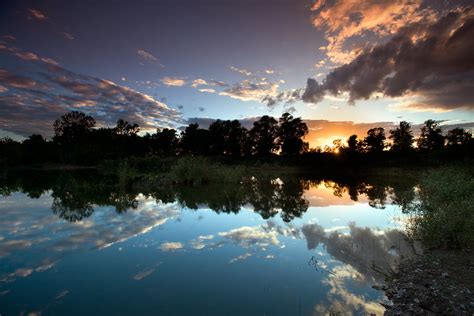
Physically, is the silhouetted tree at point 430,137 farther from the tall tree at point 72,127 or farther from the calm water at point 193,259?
the tall tree at point 72,127

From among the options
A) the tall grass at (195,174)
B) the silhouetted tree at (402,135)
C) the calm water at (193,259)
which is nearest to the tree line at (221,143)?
the silhouetted tree at (402,135)

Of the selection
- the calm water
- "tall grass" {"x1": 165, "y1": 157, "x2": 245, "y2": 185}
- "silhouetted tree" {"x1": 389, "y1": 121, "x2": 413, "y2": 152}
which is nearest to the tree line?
"silhouetted tree" {"x1": 389, "y1": 121, "x2": 413, "y2": 152}

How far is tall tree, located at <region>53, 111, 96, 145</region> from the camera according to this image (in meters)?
120

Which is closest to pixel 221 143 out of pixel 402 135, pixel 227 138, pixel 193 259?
pixel 227 138

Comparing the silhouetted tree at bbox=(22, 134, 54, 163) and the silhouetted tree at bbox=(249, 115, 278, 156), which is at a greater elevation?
the silhouetted tree at bbox=(249, 115, 278, 156)

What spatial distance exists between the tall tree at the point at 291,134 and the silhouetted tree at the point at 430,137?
36.0 meters

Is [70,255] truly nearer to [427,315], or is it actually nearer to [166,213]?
[166,213]

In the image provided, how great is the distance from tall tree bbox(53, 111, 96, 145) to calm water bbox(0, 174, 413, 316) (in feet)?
376

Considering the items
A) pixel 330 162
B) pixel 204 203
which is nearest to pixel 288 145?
pixel 330 162

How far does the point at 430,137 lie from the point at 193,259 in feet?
344

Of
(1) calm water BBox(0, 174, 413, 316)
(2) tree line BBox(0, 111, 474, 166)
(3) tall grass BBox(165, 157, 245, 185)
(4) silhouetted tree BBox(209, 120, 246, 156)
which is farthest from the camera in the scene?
(4) silhouetted tree BBox(209, 120, 246, 156)

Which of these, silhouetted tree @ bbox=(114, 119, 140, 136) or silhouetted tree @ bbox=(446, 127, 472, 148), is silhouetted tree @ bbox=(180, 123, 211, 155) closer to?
silhouetted tree @ bbox=(114, 119, 140, 136)

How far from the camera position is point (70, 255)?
9914 mm

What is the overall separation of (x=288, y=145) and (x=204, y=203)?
75.9 metres
